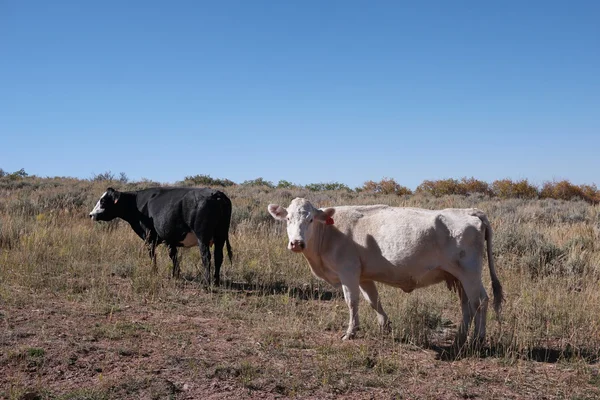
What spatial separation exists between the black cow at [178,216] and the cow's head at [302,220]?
288 cm

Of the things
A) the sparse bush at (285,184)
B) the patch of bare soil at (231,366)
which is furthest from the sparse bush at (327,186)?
the patch of bare soil at (231,366)

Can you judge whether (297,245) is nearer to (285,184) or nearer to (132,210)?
(132,210)

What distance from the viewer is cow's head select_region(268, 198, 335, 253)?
679 cm

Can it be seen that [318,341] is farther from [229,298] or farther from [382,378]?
[229,298]

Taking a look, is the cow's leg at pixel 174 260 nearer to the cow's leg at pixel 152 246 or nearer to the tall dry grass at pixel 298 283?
the tall dry grass at pixel 298 283

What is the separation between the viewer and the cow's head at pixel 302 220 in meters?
6.79

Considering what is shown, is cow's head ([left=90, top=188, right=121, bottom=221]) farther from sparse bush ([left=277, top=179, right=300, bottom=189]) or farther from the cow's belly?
sparse bush ([left=277, top=179, right=300, bottom=189])

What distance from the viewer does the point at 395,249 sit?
691 cm

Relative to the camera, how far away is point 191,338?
6.80 meters

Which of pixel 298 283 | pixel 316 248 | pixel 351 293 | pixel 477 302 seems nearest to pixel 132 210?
pixel 298 283

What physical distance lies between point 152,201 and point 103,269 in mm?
1651

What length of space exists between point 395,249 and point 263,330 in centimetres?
187

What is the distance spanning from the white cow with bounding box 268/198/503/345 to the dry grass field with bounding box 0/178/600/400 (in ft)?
1.55

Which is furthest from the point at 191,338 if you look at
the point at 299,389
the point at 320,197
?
the point at 320,197
